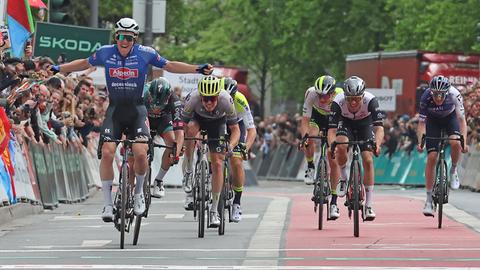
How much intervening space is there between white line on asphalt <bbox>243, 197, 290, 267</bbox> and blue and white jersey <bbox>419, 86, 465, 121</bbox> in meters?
2.20

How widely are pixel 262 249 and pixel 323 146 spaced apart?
4404 mm

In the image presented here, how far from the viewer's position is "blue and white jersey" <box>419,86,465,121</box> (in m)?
20.5

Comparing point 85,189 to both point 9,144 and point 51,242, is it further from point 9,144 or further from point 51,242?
point 51,242

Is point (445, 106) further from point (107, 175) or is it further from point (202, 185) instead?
point (107, 175)

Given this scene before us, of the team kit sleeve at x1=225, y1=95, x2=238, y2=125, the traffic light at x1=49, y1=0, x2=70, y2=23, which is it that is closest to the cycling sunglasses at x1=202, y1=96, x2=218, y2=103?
the team kit sleeve at x1=225, y1=95, x2=238, y2=125

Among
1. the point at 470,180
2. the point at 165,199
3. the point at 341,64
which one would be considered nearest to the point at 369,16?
the point at 341,64

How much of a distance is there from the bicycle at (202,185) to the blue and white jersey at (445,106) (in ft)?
9.62

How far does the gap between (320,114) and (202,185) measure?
9.74 ft

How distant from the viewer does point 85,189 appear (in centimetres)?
2956

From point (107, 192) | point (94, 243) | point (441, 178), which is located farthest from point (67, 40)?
point (107, 192)

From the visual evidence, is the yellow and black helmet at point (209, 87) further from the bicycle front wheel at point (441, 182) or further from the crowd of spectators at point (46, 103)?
the bicycle front wheel at point (441, 182)

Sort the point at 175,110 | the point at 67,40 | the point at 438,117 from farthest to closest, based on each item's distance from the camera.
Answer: the point at 67,40 < the point at 175,110 < the point at 438,117

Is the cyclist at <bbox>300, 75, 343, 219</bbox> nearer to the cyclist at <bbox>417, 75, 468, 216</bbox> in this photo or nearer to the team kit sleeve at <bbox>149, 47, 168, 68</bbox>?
the cyclist at <bbox>417, 75, 468, 216</bbox>

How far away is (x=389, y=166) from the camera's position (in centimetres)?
4406
